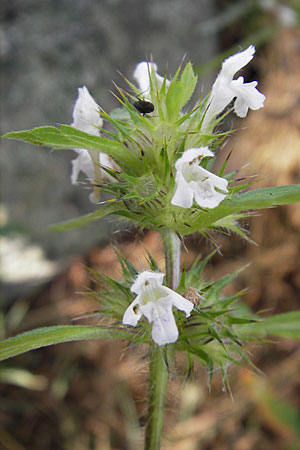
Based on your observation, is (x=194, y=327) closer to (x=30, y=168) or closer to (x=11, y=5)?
(x=30, y=168)

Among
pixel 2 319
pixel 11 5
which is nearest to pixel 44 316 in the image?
pixel 2 319

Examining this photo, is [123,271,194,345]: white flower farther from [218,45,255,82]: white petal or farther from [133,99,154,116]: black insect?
[218,45,255,82]: white petal

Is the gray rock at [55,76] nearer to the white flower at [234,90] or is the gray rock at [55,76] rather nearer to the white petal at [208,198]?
the white flower at [234,90]

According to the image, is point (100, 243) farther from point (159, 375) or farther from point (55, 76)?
point (159, 375)

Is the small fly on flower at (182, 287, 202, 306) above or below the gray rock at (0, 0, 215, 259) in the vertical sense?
below

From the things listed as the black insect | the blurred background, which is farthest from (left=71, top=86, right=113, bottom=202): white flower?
the blurred background

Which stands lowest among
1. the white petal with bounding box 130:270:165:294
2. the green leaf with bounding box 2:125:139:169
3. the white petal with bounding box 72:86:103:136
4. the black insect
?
the white petal with bounding box 130:270:165:294

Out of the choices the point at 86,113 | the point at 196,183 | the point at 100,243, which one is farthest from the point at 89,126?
the point at 100,243
